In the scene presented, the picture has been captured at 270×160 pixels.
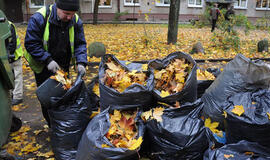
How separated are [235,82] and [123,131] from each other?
1.40 metres

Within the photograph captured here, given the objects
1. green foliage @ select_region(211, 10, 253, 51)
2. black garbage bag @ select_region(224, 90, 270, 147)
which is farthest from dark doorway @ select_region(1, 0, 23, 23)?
black garbage bag @ select_region(224, 90, 270, 147)

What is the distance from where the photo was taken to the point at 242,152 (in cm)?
209

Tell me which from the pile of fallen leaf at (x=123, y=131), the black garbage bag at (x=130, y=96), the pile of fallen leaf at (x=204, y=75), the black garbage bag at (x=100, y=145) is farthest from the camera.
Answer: the pile of fallen leaf at (x=204, y=75)

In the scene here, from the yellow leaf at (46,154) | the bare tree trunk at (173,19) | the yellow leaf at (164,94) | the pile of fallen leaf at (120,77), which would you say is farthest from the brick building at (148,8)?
the yellow leaf at (164,94)

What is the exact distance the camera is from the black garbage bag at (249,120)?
6.89 ft

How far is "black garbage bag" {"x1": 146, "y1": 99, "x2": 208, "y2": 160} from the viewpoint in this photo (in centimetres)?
218

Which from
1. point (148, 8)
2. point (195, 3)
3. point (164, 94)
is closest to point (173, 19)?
point (164, 94)

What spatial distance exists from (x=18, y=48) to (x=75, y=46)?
142cm

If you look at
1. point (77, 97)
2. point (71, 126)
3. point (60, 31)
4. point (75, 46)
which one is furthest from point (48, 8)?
point (71, 126)

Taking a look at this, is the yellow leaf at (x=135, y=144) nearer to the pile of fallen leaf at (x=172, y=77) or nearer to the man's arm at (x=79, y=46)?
the pile of fallen leaf at (x=172, y=77)

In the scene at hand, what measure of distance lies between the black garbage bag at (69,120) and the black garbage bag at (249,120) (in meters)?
1.43

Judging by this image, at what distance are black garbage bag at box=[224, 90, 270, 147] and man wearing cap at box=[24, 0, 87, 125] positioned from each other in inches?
62.7

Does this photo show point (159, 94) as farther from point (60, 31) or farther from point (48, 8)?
point (48, 8)

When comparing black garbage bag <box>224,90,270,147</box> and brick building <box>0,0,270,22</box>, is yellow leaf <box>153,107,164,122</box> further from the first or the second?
brick building <box>0,0,270,22</box>
